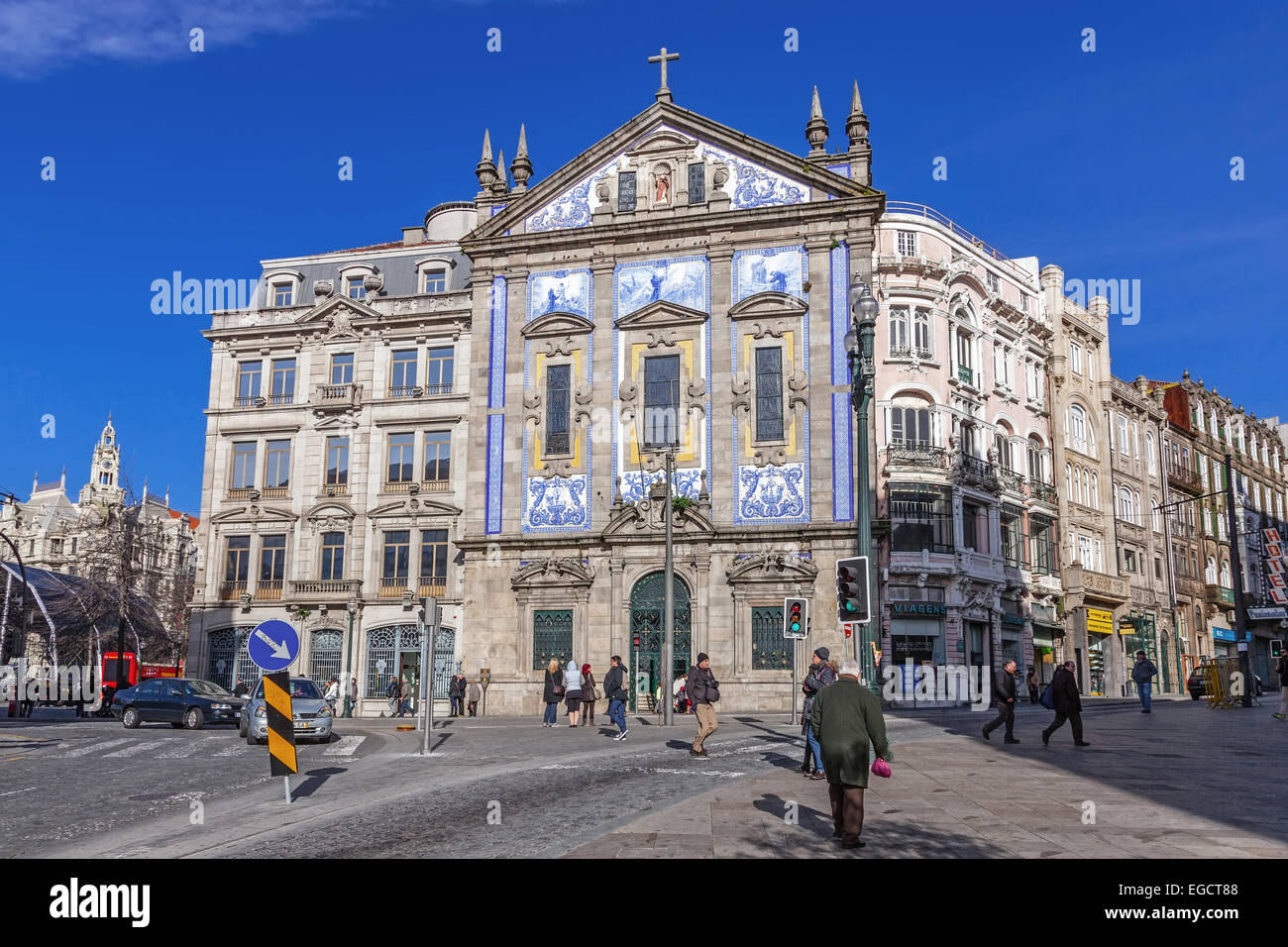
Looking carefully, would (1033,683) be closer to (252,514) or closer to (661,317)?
(661,317)

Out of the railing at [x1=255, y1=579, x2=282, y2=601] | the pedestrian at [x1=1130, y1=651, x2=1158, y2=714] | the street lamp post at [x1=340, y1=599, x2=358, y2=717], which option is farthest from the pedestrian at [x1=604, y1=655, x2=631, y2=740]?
the railing at [x1=255, y1=579, x2=282, y2=601]

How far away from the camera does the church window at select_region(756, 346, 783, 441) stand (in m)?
37.5

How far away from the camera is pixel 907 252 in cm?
4366

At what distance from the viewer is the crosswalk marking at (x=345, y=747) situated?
2156 cm

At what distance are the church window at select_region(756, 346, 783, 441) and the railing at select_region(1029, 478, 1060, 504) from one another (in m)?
15.9

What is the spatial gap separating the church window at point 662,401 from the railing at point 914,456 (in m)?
8.59

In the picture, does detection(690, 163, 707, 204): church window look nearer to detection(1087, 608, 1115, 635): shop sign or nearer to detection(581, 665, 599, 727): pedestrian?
detection(581, 665, 599, 727): pedestrian

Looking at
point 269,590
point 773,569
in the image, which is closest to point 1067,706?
point 773,569

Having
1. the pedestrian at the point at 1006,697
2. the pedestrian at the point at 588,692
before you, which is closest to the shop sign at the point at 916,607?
the pedestrian at the point at 588,692

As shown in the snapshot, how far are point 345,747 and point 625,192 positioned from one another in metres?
24.2

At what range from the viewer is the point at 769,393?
1487 inches

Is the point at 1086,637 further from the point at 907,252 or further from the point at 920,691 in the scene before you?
the point at 907,252
